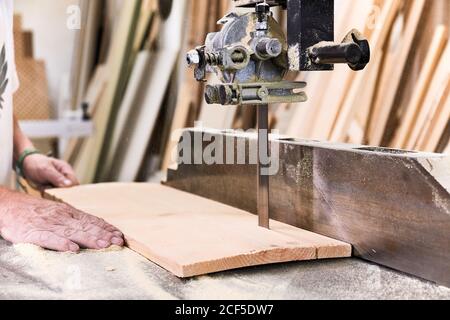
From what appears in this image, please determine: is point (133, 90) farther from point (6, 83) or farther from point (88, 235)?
point (88, 235)

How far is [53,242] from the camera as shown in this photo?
1.37m

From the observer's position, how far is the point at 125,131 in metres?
3.75

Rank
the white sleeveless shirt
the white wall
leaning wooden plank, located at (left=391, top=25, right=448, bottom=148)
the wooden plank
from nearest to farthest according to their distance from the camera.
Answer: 1. the white sleeveless shirt
2. leaning wooden plank, located at (left=391, top=25, right=448, bottom=148)
3. the wooden plank
4. the white wall

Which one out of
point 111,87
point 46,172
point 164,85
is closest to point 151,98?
point 164,85

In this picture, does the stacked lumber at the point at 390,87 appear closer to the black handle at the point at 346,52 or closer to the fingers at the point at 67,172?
the fingers at the point at 67,172

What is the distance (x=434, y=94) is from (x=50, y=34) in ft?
8.71

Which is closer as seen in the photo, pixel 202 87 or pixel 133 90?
pixel 202 87

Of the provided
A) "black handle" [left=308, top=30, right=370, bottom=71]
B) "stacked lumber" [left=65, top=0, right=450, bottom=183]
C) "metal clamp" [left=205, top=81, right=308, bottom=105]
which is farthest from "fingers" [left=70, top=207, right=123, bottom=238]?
Answer: "stacked lumber" [left=65, top=0, right=450, bottom=183]

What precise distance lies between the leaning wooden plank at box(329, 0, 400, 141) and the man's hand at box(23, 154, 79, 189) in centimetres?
101

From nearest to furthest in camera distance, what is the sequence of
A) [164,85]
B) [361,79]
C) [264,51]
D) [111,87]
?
[264,51] → [361,79] → [164,85] → [111,87]

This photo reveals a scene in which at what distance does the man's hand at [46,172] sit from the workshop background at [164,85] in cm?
97

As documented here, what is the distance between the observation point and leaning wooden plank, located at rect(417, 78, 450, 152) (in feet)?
7.38

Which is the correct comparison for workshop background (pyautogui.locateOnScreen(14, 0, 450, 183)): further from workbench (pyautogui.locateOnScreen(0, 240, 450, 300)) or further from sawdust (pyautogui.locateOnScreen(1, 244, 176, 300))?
sawdust (pyautogui.locateOnScreen(1, 244, 176, 300))

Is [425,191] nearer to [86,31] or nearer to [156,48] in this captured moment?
[156,48]
